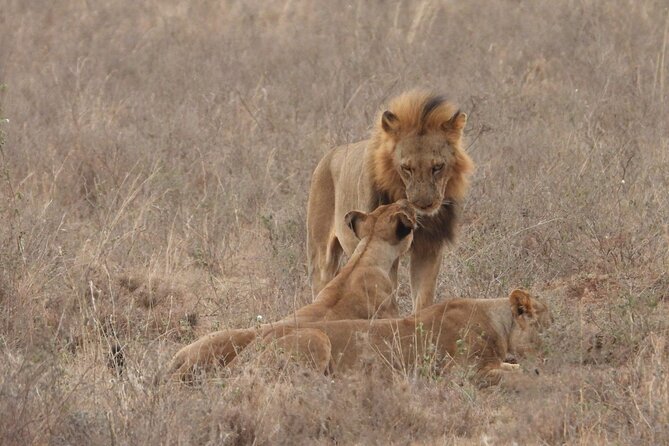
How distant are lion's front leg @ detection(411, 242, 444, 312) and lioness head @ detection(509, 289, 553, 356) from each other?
1.23 meters

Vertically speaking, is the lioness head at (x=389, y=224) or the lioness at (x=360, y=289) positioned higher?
the lioness head at (x=389, y=224)

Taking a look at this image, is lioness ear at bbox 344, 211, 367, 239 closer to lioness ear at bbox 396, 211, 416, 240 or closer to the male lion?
lioness ear at bbox 396, 211, 416, 240

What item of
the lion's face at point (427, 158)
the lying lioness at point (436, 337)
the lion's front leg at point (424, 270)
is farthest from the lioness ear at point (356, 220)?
the lying lioness at point (436, 337)

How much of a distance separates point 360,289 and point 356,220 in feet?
1.81

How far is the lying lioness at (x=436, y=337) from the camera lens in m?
6.54

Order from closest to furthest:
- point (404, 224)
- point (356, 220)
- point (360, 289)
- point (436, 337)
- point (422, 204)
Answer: point (436, 337) < point (360, 289) < point (404, 224) < point (356, 220) < point (422, 204)

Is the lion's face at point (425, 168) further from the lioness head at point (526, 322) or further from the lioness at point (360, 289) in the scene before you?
the lioness head at point (526, 322)

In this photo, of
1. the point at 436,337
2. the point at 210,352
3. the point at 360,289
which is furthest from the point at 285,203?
the point at 210,352

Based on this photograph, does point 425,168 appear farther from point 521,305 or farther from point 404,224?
point 521,305

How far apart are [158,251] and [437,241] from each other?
7.43 feet

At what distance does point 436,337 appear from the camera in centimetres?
688

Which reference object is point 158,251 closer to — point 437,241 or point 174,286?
point 174,286

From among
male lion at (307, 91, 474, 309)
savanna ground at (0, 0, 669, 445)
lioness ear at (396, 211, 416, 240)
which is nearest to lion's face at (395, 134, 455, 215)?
male lion at (307, 91, 474, 309)

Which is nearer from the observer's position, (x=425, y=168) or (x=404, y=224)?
(x=404, y=224)
